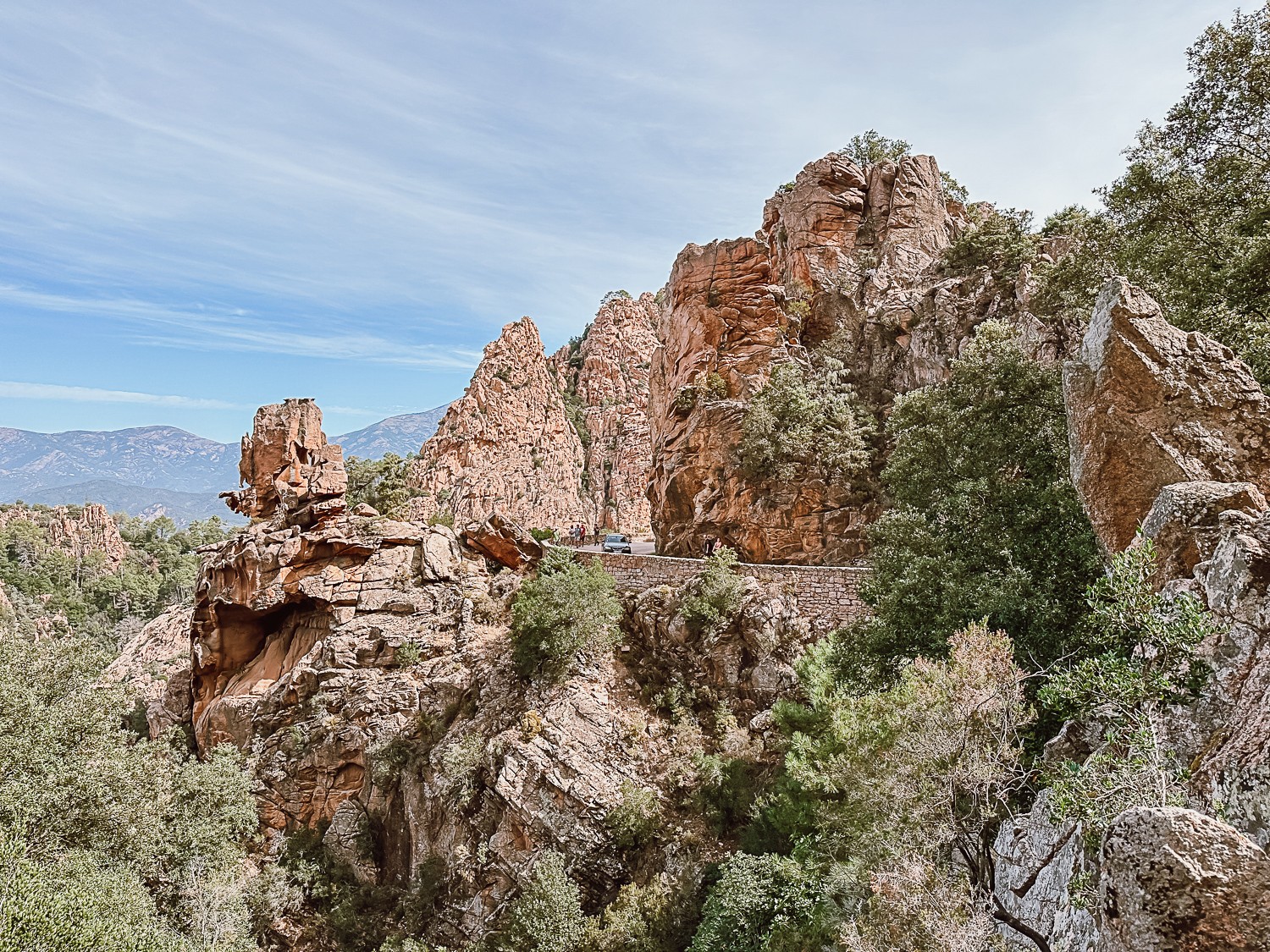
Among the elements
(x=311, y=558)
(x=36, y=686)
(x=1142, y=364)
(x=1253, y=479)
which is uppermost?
(x=1142, y=364)

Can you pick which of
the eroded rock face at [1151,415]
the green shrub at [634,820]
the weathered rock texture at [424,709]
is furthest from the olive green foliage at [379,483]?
the eroded rock face at [1151,415]

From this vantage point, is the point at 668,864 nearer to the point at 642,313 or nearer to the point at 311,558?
the point at 311,558

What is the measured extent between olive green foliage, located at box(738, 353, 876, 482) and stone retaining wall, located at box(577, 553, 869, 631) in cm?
358

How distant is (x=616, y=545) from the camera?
2819 centimetres

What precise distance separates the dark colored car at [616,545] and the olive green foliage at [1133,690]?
20066 mm

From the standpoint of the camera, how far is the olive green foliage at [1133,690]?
18.6ft

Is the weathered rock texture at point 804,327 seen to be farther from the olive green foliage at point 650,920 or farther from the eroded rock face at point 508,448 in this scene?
the eroded rock face at point 508,448

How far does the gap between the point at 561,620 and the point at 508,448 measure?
33347mm

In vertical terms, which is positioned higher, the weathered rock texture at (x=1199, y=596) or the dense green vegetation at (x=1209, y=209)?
the dense green vegetation at (x=1209, y=209)

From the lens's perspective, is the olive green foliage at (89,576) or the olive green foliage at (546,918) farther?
the olive green foliage at (89,576)

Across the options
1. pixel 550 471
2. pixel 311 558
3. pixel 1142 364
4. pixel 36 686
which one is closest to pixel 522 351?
pixel 550 471

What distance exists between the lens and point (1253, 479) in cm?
865

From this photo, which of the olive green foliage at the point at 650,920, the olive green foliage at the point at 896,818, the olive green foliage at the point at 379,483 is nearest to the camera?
the olive green foliage at the point at 896,818

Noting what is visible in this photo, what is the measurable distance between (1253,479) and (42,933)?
22.6m
